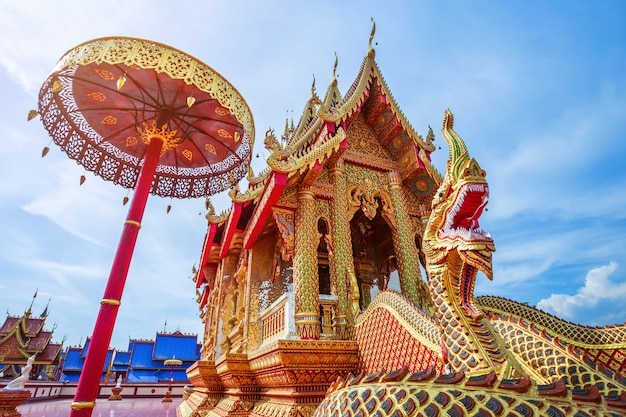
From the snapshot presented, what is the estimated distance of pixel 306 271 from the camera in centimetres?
494

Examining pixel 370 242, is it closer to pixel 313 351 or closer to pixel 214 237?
pixel 214 237

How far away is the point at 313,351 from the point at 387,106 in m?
5.23

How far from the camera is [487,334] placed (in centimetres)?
206

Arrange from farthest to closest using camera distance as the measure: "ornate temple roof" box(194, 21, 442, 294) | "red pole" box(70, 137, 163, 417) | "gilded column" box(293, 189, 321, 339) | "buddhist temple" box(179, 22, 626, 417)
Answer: "ornate temple roof" box(194, 21, 442, 294) < "gilded column" box(293, 189, 321, 339) < "red pole" box(70, 137, 163, 417) < "buddhist temple" box(179, 22, 626, 417)

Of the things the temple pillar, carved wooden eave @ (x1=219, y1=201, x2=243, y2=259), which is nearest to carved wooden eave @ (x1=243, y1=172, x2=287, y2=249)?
carved wooden eave @ (x1=219, y1=201, x2=243, y2=259)

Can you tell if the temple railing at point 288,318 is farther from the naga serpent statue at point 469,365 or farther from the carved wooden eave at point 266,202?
the naga serpent statue at point 469,365

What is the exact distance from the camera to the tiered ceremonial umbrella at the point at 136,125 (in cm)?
468

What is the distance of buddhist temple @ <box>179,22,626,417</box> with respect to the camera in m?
1.36

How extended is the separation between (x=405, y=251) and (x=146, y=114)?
19.1 ft

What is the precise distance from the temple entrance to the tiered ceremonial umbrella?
345 centimetres

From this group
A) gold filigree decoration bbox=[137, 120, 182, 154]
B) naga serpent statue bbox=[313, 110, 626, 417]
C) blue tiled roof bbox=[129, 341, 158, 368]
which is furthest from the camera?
blue tiled roof bbox=[129, 341, 158, 368]

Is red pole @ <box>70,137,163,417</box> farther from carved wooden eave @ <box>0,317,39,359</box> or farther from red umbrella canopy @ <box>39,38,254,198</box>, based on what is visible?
carved wooden eave @ <box>0,317,39,359</box>


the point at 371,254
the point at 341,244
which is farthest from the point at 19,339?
the point at 341,244

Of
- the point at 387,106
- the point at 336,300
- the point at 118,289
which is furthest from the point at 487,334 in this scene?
the point at 387,106
